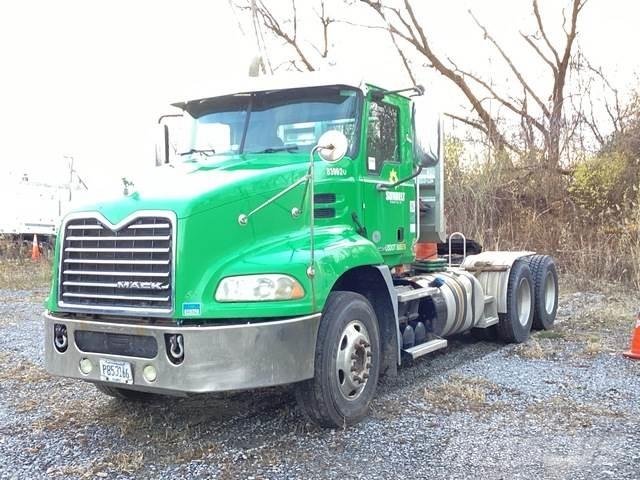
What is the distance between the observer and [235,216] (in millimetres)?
4762

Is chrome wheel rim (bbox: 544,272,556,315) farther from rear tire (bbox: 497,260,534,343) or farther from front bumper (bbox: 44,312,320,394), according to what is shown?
front bumper (bbox: 44,312,320,394)

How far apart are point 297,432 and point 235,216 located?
5.42 ft

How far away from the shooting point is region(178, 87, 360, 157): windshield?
5.79m

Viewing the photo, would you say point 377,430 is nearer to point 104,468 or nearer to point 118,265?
point 104,468

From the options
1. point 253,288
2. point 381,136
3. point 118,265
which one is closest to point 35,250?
point 381,136

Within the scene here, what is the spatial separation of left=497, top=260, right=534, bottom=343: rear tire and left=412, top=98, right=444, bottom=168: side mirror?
10.2 feet

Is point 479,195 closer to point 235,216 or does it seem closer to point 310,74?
point 310,74

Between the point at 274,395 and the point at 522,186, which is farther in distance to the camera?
the point at 522,186

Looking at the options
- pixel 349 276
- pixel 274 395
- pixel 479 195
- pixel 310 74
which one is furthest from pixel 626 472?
pixel 479 195

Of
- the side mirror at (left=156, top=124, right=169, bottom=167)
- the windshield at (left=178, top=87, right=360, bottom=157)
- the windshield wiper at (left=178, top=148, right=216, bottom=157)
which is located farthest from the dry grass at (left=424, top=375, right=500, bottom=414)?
the side mirror at (left=156, top=124, right=169, bottom=167)

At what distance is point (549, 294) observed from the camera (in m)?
9.54

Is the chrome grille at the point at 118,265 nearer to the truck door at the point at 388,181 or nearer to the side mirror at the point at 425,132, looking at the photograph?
the truck door at the point at 388,181

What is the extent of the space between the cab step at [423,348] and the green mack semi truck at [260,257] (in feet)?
0.12

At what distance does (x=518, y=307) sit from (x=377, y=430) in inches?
160
